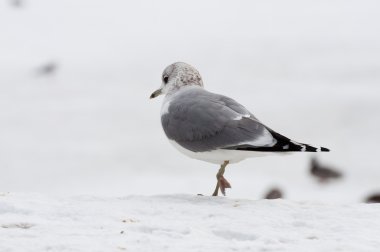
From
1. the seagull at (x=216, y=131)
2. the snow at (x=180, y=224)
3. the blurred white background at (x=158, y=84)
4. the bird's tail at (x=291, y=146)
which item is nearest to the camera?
the snow at (x=180, y=224)

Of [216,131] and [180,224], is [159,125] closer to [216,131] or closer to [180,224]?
[216,131]

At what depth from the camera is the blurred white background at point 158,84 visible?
12.1 m

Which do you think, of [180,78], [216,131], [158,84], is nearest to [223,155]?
[216,131]

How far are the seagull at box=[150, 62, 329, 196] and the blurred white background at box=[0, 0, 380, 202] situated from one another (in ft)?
15.1

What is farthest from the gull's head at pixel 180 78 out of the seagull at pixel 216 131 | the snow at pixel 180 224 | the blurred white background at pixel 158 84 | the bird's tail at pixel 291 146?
the blurred white background at pixel 158 84

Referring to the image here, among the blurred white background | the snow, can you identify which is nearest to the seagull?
the snow

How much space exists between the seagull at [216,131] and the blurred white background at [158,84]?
4.60 m

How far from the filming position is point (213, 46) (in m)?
16.7

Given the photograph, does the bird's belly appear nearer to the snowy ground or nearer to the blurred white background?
the snowy ground

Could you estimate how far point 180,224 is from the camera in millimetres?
5348

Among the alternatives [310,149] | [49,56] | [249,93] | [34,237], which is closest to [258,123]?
[310,149]

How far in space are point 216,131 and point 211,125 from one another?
0.08 meters

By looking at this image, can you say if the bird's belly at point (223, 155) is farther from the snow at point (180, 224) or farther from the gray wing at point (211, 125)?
the snow at point (180, 224)

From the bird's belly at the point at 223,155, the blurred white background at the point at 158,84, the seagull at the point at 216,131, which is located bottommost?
the bird's belly at the point at 223,155
